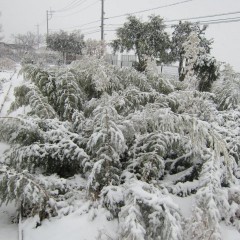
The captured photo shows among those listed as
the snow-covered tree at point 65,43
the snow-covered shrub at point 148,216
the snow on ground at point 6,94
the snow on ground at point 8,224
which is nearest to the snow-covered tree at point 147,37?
the snow on ground at point 6,94

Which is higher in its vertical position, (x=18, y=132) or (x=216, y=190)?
(x=18, y=132)

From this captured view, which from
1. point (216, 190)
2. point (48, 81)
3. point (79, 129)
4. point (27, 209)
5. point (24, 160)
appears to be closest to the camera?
point (216, 190)

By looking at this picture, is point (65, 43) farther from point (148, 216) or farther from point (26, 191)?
point (148, 216)

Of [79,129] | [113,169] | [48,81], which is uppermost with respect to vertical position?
[48,81]

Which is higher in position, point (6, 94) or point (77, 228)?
point (6, 94)

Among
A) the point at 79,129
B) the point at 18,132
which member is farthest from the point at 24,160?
the point at 79,129

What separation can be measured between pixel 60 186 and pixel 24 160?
0.49 m

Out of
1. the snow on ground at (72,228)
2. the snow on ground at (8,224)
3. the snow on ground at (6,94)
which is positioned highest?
the snow on ground at (6,94)

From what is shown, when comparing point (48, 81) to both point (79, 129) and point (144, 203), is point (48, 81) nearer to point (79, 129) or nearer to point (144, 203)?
point (79, 129)

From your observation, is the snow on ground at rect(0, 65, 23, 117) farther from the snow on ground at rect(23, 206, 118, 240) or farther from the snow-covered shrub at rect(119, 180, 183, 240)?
the snow-covered shrub at rect(119, 180, 183, 240)

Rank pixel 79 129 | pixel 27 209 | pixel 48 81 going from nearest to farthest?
pixel 27 209 < pixel 79 129 < pixel 48 81

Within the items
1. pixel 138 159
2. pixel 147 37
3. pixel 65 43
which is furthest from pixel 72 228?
pixel 65 43

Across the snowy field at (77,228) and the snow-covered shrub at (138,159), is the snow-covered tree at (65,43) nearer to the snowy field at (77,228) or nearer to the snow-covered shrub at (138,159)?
the snow-covered shrub at (138,159)

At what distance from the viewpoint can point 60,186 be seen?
315 cm
